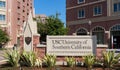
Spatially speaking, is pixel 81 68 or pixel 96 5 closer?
pixel 81 68

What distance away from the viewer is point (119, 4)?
45.8 meters

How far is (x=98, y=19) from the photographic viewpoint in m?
50.0

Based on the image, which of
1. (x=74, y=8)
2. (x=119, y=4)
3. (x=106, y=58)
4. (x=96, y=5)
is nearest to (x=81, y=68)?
(x=106, y=58)

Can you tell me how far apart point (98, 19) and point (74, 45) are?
3216cm

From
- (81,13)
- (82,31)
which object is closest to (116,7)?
(81,13)

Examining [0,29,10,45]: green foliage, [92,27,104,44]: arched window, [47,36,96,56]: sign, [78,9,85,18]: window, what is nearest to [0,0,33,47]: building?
[0,29,10,45]: green foliage

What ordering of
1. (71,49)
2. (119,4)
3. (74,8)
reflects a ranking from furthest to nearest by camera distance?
(74,8)
(119,4)
(71,49)

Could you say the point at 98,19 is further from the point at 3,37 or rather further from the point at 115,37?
the point at 3,37

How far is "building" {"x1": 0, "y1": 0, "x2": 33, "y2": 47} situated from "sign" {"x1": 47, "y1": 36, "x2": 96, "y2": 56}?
49888 mm

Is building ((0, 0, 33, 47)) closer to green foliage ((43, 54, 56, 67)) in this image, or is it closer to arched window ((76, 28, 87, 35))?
arched window ((76, 28, 87, 35))

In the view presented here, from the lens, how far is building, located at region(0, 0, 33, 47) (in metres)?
72.4

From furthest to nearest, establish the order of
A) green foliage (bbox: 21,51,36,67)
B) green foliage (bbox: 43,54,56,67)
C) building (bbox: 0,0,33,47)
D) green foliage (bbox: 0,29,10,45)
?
building (bbox: 0,0,33,47) < green foliage (bbox: 0,29,10,45) < green foliage (bbox: 21,51,36,67) < green foliage (bbox: 43,54,56,67)

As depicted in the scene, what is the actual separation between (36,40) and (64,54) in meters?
2.25

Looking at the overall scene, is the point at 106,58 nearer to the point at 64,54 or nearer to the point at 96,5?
the point at 64,54
